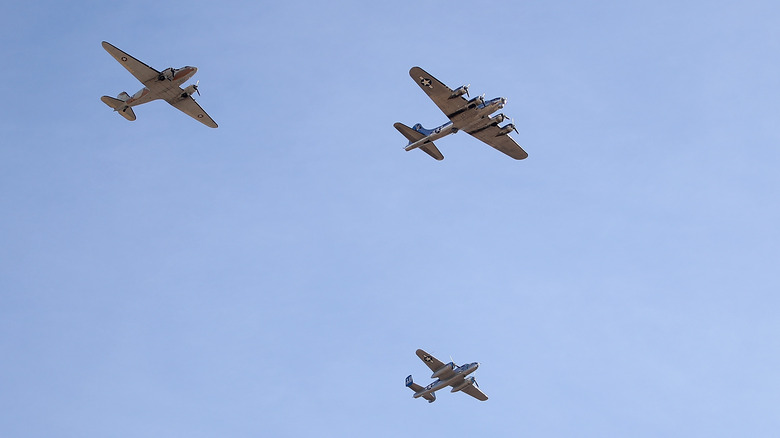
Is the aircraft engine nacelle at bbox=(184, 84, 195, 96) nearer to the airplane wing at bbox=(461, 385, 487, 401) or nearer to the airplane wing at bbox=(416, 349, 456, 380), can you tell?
the airplane wing at bbox=(416, 349, 456, 380)

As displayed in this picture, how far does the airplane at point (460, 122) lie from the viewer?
62781mm

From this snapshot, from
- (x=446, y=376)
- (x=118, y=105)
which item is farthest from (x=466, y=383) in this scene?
(x=118, y=105)

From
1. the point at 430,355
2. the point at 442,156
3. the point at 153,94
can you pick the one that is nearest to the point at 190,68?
the point at 153,94

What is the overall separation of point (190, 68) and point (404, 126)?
18346mm

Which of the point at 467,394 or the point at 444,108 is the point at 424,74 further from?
the point at 467,394

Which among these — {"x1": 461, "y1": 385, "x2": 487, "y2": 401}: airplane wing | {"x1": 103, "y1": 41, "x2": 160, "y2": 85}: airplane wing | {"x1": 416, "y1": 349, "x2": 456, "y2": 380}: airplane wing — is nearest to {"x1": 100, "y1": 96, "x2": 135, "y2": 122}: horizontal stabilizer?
{"x1": 103, "y1": 41, "x2": 160, "y2": 85}: airplane wing

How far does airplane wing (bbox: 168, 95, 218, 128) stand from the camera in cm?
6731

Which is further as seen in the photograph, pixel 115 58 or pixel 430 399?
pixel 430 399

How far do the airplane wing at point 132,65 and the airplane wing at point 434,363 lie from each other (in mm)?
34987

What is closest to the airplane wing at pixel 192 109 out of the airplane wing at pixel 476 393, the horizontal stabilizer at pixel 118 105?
the horizontal stabilizer at pixel 118 105

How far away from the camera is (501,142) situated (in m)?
70.0

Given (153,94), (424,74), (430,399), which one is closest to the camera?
(424,74)

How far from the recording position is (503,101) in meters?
64.3

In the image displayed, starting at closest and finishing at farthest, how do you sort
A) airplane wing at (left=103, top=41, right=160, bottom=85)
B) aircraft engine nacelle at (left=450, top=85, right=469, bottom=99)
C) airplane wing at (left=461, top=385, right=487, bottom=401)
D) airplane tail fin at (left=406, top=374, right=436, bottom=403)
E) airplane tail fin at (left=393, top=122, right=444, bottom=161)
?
airplane wing at (left=103, top=41, right=160, bottom=85) → aircraft engine nacelle at (left=450, top=85, right=469, bottom=99) → airplane tail fin at (left=393, top=122, right=444, bottom=161) → airplane tail fin at (left=406, top=374, right=436, bottom=403) → airplane wing at (left=461, top=385, right=487, bottom=401)
